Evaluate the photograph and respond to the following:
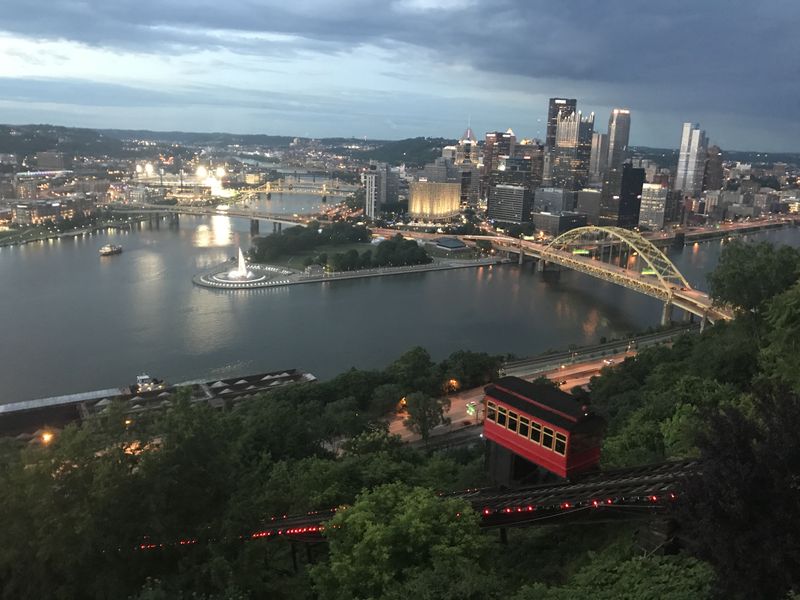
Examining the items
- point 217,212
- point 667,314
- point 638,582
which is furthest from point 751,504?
point 217,212

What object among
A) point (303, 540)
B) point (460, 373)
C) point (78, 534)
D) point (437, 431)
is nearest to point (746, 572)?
point (303, 540)

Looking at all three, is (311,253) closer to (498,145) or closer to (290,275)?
(290,275)

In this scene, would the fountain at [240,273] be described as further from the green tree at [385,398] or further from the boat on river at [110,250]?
the green tree at [385,398]

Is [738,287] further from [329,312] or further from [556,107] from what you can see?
[556,107]

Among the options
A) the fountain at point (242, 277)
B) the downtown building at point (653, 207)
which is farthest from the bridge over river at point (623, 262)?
the fountain at point (242, 277)

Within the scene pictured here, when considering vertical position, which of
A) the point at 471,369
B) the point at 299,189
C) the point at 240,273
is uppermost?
the point at 299,189

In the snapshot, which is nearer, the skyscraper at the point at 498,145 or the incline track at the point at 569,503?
the incline track at the point at 569,503
